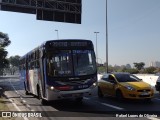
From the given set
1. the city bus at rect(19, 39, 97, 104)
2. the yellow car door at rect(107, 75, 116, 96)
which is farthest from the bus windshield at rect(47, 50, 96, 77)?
the yellow car door at rect(107, 75, 116, 96)

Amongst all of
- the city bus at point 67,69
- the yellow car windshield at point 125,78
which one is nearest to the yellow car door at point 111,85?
the yellow car windshield at point 125,78

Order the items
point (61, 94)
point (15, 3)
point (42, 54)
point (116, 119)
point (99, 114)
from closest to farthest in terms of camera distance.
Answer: point (116, 119) → point (99, 114) → point (61, 94) → point (42, 54) → point (15, 3)

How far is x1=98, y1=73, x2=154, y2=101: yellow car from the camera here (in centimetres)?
1678

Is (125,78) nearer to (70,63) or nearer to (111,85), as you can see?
(111,85)

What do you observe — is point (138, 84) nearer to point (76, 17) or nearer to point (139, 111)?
point (139, 111)

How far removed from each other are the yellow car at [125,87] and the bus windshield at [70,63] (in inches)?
89.0

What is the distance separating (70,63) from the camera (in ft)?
51.0

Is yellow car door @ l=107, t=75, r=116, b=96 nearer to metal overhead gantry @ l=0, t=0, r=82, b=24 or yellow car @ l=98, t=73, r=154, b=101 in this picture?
yellow car @ l=98, t=73, r=154, b=101

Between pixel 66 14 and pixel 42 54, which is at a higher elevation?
pixel 66 14

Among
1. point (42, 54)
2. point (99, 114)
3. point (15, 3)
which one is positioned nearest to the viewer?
point (99, 114)

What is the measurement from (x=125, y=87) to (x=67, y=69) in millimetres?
3365

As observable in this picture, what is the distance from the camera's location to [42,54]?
16.3 metres

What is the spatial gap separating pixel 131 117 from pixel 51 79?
457 cm

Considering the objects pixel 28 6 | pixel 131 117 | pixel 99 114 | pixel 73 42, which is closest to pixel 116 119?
pixel 131 117
